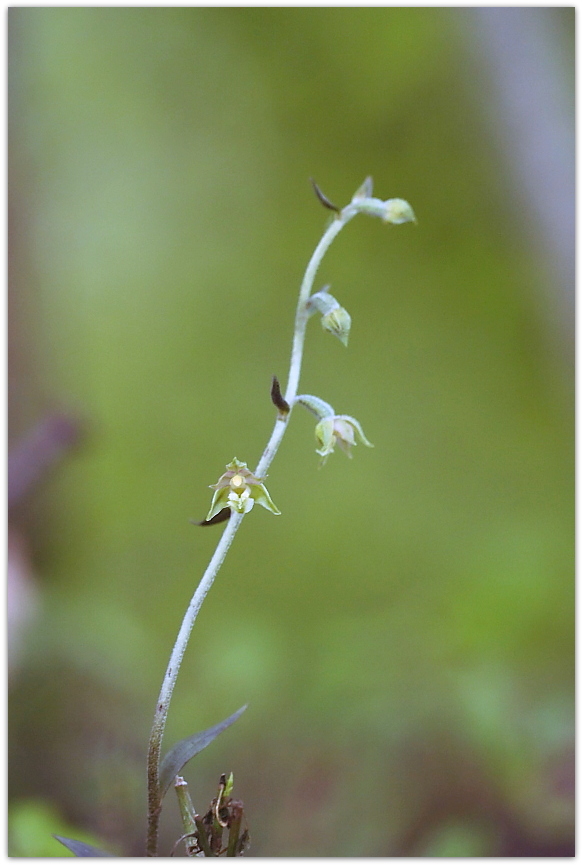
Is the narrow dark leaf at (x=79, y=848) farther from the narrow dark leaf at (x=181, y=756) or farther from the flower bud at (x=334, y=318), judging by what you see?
the flower bud at (x=334, y=318)

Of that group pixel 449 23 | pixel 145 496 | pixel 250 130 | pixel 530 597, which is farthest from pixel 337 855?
pixel 449 23

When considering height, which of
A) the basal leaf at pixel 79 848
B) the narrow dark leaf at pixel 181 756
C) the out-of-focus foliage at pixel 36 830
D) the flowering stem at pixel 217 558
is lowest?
the basal leaf at pixel 79 848

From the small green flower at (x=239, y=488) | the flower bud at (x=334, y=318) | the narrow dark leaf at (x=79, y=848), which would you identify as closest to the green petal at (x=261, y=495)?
the small green flower at (x=239, y=488)

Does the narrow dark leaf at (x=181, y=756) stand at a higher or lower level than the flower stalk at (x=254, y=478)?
lower

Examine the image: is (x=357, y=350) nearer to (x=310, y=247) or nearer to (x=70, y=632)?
(x=310, y=247)

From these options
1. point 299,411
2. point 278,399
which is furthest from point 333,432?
point 299,411

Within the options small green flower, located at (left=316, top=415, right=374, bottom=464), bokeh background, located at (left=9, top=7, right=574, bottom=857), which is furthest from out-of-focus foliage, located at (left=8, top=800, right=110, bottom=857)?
small green flower, located at (left=316, top=415, right=374, bottom=464)
